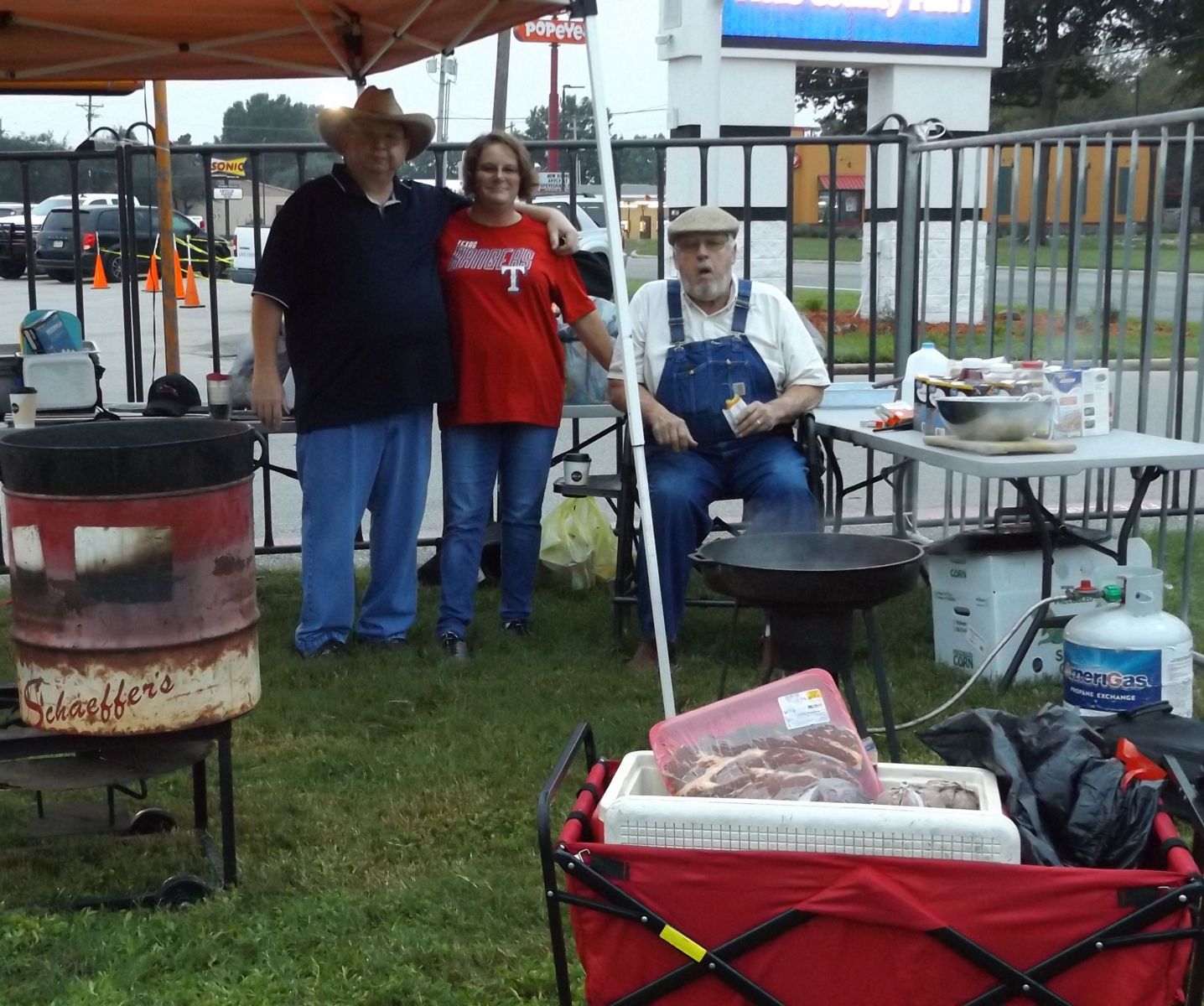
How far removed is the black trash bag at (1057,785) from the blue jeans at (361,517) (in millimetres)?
2727

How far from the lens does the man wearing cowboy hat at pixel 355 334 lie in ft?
16.4

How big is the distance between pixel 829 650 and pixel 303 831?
1.42 metres

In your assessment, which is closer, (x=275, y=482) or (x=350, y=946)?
(x=350, y=946)

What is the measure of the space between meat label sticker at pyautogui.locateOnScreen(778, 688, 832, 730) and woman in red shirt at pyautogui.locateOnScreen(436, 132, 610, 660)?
259 centimetres

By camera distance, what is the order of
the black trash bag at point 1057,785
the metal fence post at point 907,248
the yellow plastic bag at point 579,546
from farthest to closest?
the metal fence post at point 907,248 < the yellow plastic bag at point 579,546 < the black trash bag at point 1057,785

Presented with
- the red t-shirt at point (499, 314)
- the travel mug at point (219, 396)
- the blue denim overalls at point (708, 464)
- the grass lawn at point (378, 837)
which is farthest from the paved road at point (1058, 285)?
the travel mug at point (219, 396)

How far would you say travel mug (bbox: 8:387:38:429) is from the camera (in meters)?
5.22

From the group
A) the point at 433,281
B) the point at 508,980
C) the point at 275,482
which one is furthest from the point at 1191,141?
the point at 275,482

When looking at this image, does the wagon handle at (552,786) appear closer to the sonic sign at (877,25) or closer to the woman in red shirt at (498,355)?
the woman in red shirt at (498,355)

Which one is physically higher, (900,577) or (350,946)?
(900,577)

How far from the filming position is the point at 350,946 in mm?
3141

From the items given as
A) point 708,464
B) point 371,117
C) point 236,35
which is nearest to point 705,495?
point 708,464

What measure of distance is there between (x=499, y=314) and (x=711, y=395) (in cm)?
79

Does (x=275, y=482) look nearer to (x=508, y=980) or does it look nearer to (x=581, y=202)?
(x=508, y=980)
